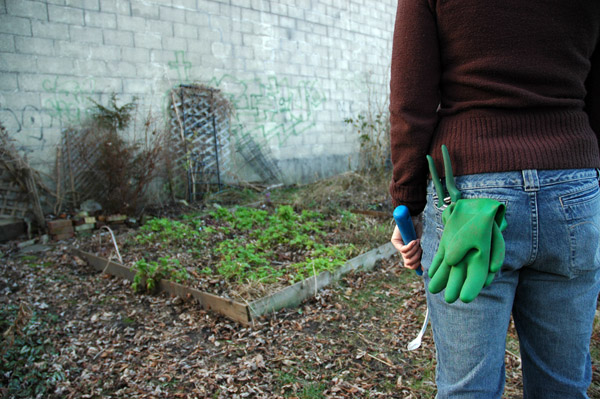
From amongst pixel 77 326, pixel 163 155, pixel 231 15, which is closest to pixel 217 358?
pixel 77 326

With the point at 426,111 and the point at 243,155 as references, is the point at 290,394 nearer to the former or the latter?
the point at 426,111

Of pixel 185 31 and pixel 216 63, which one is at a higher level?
pixel 185 31

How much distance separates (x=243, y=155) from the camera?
7.18 metres

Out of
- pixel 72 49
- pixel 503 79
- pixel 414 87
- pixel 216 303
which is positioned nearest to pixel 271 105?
pixel 72 49

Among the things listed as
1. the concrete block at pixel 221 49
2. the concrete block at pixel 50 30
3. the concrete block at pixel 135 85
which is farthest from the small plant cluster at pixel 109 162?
the concrete block at pixel 221 49

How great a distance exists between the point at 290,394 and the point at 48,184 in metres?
4.49

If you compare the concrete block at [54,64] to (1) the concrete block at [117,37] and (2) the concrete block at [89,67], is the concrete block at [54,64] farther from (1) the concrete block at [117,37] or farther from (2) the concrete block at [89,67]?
(1) the concrete block at [117,37]

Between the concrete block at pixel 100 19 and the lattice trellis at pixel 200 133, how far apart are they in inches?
46.6

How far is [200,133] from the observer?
6570mm

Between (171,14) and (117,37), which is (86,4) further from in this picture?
(171,14)

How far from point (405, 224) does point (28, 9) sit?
5676mm

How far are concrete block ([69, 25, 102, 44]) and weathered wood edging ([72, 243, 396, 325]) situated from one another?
3175 millimetres

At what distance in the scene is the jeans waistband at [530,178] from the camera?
35.6 inches

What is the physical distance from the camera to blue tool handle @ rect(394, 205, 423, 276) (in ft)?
3.53
